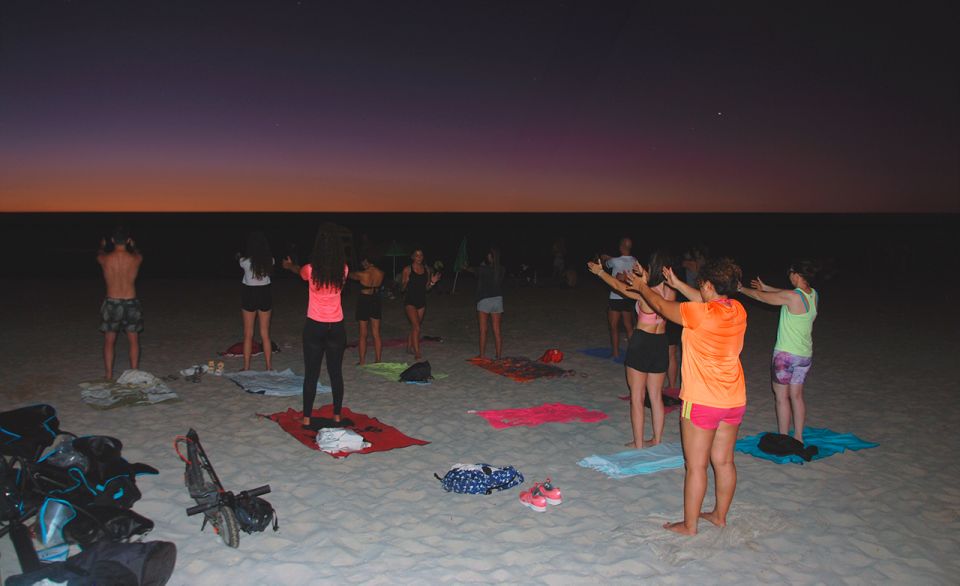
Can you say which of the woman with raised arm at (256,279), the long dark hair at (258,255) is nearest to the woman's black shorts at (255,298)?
the woman with raised arm at (256,279)

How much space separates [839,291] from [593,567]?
837 inches

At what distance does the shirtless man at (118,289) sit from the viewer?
867 centimetres

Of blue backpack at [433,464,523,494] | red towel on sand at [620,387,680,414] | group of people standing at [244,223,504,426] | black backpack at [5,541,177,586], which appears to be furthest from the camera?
red towel on sand at [620,387,680,414]

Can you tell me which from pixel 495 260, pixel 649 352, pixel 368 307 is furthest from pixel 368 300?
pixel 649 352

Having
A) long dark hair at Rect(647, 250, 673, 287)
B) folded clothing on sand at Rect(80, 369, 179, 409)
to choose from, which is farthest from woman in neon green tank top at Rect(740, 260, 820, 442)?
folded clothing on sand at Rect(80, 369, 179, 409)

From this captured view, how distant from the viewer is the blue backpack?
5.66 meters

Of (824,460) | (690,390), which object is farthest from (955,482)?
(690,390)

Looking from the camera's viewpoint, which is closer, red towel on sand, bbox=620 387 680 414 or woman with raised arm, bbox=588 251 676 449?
woman with raised arm, bbox=588 251 676 449

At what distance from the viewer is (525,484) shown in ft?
19.3

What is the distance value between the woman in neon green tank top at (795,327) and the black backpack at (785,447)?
0.57 feet

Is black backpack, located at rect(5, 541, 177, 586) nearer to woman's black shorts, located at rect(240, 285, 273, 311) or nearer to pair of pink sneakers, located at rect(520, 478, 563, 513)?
pair of pink sneakers, located at rect(520, 478, 563, 513)

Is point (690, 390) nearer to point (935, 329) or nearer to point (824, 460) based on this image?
point (824, 460)

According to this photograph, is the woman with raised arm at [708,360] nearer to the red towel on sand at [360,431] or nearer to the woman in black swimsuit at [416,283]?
the red towel on sand at [360,431]

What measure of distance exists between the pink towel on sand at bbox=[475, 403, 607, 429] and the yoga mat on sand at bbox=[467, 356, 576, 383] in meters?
1.51
